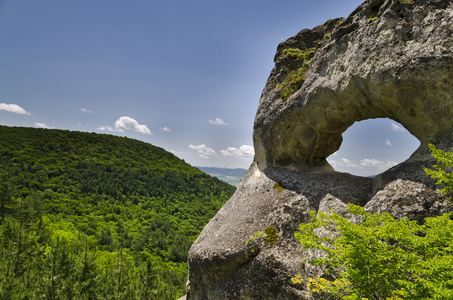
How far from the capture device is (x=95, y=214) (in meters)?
69.4

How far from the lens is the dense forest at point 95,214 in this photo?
2407 centimetres

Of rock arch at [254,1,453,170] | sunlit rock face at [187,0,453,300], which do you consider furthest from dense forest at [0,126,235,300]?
rock arch at [254,1,453,170]

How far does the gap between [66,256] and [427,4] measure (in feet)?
95.6

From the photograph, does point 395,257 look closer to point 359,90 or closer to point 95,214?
point 359,90

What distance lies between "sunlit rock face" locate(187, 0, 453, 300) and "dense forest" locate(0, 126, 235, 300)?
670 inches

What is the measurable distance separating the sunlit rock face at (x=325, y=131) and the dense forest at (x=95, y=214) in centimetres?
1702

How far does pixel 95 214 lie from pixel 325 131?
71475mm

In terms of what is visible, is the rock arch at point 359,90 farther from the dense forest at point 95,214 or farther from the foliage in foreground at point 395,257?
the dense forest at point 95,214

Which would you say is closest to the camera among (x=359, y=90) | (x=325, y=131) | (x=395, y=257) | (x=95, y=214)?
(x=395, y=257)

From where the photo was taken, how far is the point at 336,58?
10.3m

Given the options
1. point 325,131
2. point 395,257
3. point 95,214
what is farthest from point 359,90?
point 95,214

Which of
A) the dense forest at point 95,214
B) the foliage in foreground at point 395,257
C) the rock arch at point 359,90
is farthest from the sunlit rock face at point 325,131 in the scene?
the dense forest at point 95,214

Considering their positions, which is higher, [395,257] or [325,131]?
[325,131]

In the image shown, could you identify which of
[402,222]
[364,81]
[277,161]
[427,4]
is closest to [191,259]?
[277,161]
